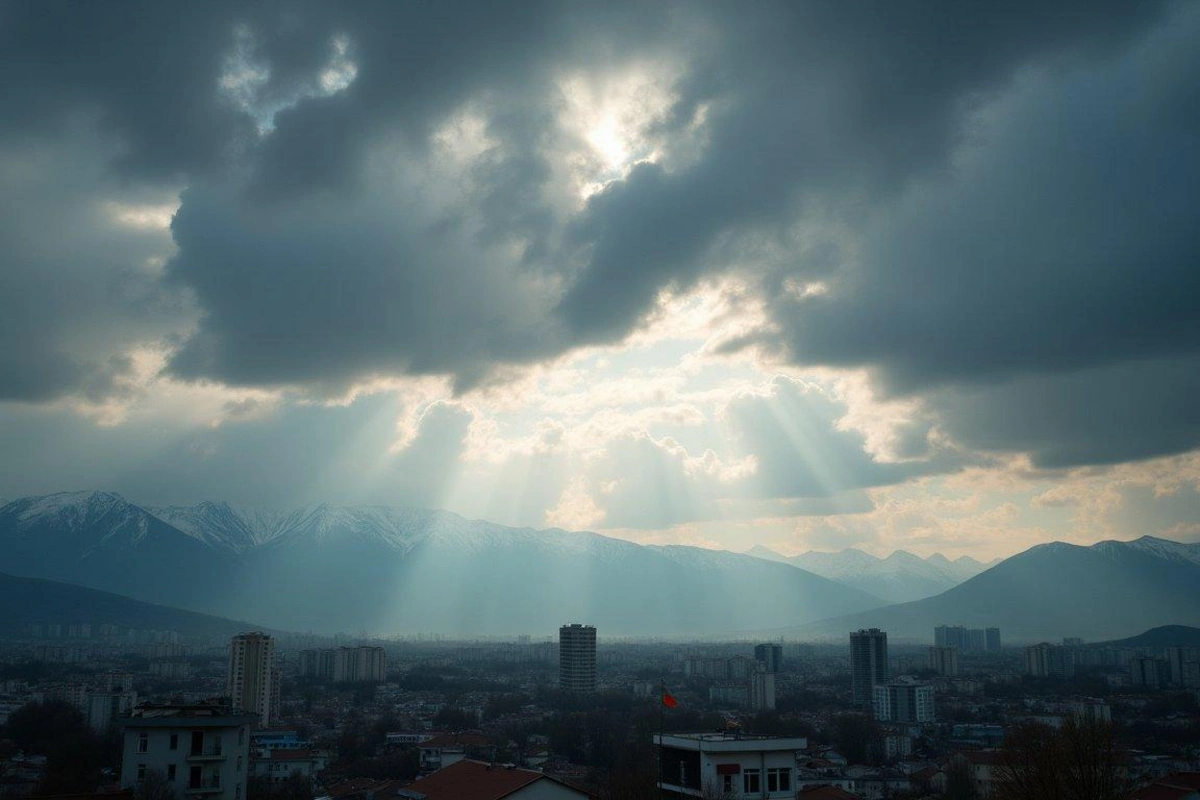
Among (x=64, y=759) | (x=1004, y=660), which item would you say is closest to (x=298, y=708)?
(x=64, y=759)

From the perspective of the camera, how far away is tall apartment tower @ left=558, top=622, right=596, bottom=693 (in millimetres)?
115688

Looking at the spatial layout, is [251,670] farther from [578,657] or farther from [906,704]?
[906,704]

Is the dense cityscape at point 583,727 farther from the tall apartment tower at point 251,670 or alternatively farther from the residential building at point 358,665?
the residential building at point 358,665

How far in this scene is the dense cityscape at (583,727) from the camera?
82.0 ft

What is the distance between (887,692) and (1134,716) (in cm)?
2059

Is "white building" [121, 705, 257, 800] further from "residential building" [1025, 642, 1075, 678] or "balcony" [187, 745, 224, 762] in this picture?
"residential building" [1025, 642, 1075, 678]

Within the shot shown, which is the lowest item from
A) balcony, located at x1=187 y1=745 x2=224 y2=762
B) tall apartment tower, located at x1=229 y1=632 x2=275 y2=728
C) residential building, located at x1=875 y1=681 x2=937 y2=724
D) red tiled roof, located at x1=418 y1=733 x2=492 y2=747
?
residential building, located at x1=875 y1=681 x2=937 y2=724

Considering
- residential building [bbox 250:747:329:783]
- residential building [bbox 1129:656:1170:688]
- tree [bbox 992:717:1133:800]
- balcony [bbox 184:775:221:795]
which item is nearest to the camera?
tree [bbox 992:717:1133:800]

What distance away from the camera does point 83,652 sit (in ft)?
549

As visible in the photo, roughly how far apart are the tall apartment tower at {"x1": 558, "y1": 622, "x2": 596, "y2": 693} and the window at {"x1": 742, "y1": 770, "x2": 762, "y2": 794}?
95.5 meters

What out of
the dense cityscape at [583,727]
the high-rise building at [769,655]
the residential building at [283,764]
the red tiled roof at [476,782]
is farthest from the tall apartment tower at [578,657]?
the red tiled roof at [476,782]

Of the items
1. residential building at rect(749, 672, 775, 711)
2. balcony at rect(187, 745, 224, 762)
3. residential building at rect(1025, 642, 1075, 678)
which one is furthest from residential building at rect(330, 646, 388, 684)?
balcony at rect(187, 745, 224, 762)

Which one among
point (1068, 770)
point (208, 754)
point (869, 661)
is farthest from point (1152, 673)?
point (208, 754)

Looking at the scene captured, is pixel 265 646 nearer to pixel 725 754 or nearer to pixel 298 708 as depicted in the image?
pixel 298 708
